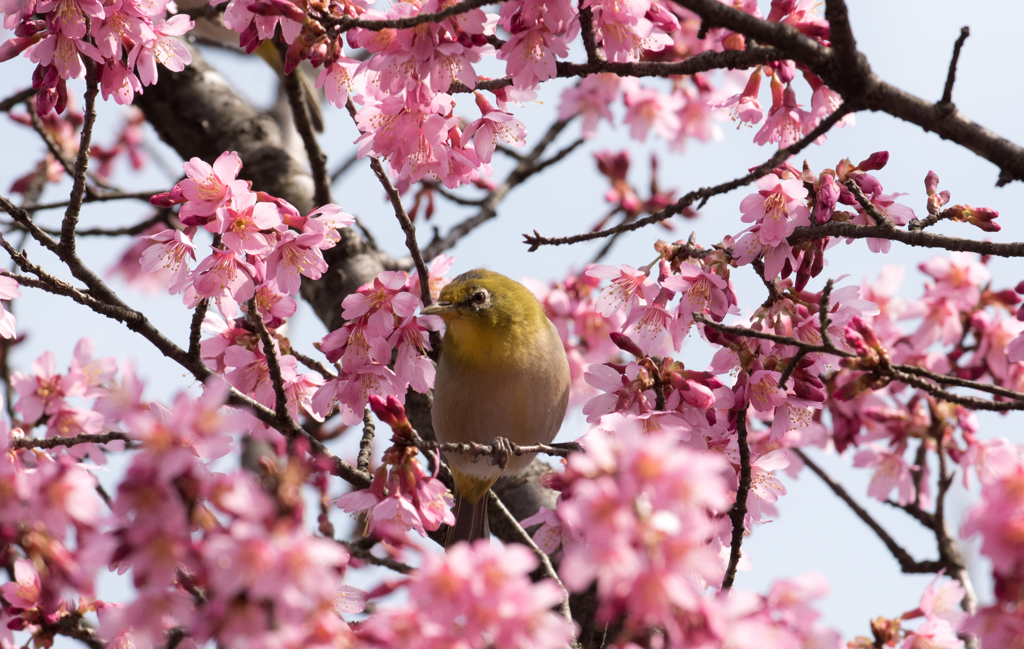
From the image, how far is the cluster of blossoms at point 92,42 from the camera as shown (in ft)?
9.24

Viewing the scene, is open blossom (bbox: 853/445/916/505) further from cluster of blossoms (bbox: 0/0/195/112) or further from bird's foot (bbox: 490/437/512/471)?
cluster of blossoms (bbox: 0/0/195/112)

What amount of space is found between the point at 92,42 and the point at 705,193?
2180 mm

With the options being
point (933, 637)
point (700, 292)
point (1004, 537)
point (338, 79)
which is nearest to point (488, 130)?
point (338, 79)

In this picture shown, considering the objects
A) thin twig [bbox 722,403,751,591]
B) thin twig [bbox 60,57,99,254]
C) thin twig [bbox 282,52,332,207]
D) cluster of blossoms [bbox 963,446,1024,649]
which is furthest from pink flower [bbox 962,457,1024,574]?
thin twig [bbox 282,52,332,207]

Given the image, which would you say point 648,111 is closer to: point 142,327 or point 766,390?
point 766,390

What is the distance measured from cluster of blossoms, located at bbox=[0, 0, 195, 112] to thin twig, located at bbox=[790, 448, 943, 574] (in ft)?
12.5

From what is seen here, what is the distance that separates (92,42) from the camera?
3.05 metres

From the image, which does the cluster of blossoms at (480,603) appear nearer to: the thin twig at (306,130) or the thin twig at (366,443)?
the thin twig at (366,443)

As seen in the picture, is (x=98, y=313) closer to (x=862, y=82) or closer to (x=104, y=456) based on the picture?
(x=104, y=456)

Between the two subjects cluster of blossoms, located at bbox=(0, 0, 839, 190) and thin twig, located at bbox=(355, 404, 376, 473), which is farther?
thin twig, located at bbox=(355, 404, 376, 473)

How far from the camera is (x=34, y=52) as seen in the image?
9.48 ft

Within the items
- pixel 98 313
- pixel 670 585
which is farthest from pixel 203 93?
pixel 670 585

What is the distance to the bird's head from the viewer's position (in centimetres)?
428

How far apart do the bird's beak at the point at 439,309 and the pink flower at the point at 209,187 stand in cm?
99
